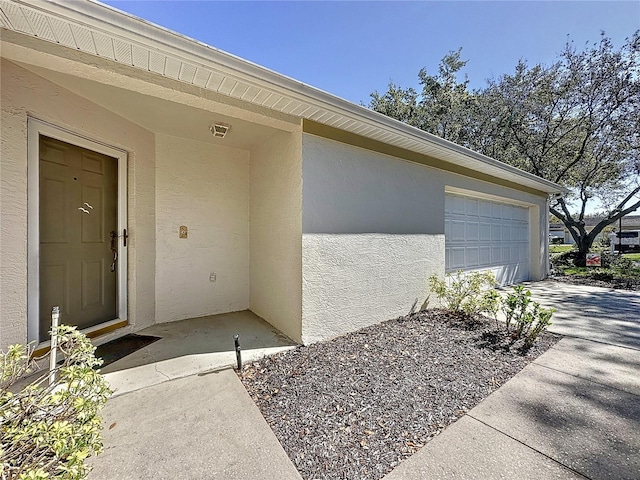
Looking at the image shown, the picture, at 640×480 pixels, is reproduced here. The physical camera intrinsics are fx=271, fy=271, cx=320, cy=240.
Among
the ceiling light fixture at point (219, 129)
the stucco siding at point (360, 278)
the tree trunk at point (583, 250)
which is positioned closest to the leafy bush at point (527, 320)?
the stucco siding at point (360, 278)

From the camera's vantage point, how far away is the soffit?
1.79m

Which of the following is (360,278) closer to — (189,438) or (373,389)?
(373,389)

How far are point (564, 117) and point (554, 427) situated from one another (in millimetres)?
12329

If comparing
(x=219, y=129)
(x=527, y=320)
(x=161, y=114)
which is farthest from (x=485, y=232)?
(x=161, y=114)

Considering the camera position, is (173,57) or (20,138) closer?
(173,57)

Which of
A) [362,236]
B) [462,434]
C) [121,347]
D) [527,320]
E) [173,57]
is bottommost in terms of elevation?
[462,434]

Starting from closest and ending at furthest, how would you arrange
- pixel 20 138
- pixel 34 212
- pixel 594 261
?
pixel 20 138 → pixel 34 212 → pixel 594 261

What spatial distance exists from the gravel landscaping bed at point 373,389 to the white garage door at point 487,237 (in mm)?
2493

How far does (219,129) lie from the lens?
3.73m

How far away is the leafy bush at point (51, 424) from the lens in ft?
3.72

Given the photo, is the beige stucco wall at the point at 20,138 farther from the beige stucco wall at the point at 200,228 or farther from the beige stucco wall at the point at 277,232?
the beige stucco wall at the point at 277,232

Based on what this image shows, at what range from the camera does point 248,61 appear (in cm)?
243

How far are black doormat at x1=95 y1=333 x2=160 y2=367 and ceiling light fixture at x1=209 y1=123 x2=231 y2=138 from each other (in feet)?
9.31

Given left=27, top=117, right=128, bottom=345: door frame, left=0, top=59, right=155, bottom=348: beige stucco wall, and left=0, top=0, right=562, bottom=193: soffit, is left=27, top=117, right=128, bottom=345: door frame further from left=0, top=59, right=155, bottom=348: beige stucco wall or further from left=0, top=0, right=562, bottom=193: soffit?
left=0, top=0, right=562, bottom=193: soffit
